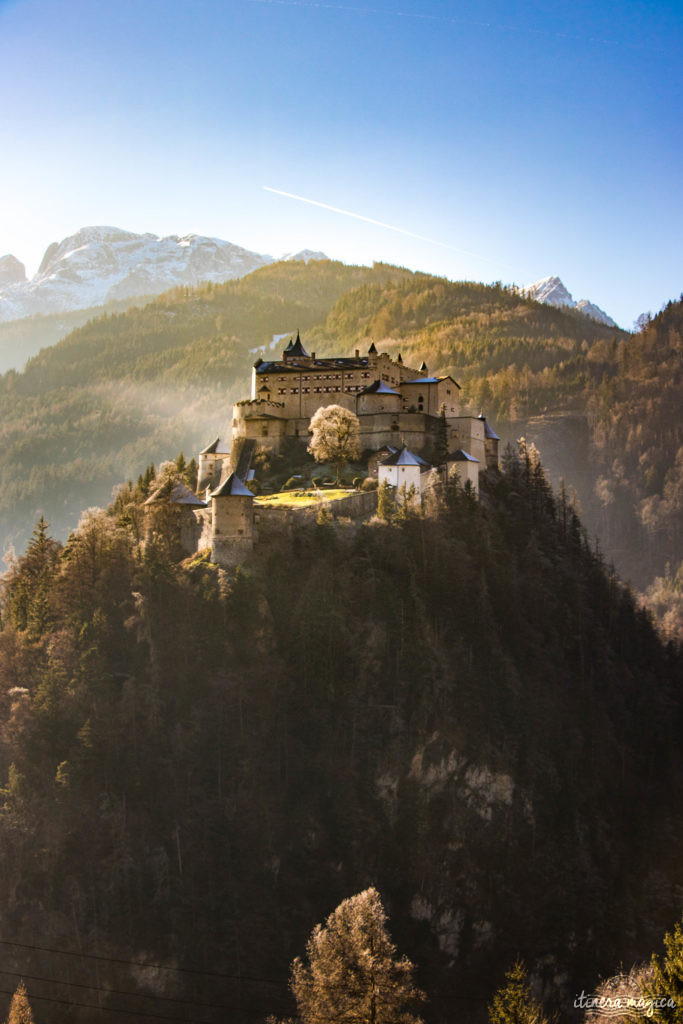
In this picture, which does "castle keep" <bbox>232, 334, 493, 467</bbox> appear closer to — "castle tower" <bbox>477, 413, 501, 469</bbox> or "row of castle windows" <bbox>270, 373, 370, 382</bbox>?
"row of castle windows" <bbox>270, 373, 370, 382</bbox>

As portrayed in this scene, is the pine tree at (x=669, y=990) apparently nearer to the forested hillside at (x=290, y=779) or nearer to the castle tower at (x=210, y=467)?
the forested hillside at (x=290, y=779)

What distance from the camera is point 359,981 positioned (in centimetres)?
3791

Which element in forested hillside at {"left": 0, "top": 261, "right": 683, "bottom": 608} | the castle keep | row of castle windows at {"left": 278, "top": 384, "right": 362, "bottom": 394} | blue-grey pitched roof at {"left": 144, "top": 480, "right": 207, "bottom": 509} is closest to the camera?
blue-grey pitched roof at {"left": 144, "top": 480, "right": 207, "bottom": 509}

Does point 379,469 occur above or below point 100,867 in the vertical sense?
above

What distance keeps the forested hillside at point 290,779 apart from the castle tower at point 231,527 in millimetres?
1286

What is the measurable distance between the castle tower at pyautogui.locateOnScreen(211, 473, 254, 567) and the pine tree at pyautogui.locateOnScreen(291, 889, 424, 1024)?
103ft

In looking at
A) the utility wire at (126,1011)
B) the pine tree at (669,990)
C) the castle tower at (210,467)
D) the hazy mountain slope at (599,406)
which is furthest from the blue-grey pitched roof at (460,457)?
the hazy mountain slope at (599,406)

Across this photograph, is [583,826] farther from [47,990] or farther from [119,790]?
[47,990]

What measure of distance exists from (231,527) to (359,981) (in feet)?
117

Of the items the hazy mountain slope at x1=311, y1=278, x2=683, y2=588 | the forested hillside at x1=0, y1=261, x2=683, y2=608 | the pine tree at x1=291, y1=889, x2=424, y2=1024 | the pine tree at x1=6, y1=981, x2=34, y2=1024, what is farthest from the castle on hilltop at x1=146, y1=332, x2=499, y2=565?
the hazy mountain slope at x1=311, y1=278, x2=683, y2=588

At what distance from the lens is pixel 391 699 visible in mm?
66500

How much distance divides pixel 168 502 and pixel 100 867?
26.5 metres

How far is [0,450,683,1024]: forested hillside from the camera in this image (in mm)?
60375

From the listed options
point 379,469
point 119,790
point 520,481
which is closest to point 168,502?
point 379,469
